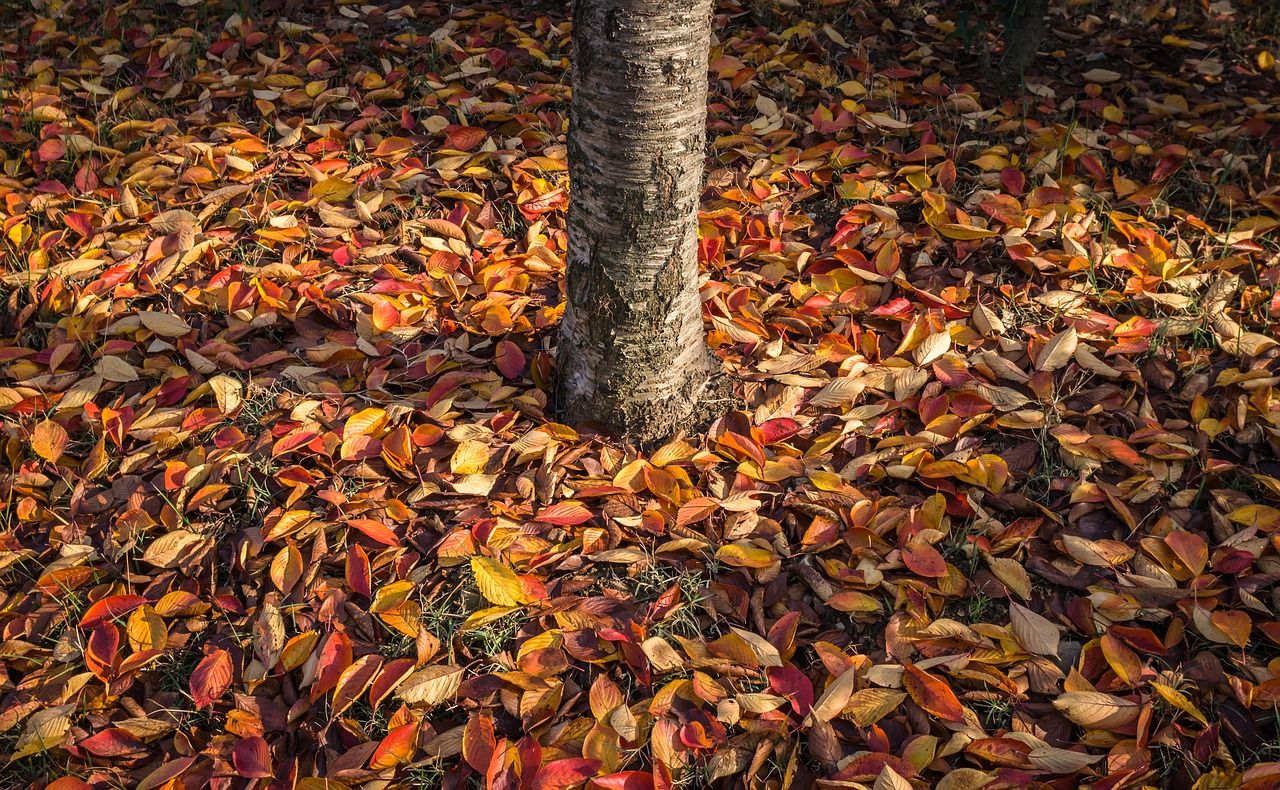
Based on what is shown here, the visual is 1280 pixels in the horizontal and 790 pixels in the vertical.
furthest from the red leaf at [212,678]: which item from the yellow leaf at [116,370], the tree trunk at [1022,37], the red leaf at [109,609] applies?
the tree trunk at [1022,37]

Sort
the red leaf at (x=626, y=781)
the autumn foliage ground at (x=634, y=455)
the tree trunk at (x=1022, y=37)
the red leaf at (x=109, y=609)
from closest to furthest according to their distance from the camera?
the red leaf at (x=626, y=781) → the autumn foliage ground at (x=634, y=455) → the red leaf at (x=109, y=609) → the tree trunk at (x=1022, y=37)

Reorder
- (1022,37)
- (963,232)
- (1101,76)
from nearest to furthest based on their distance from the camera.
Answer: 1. (963,232)
2. (1022,37)
3. (1101,76)

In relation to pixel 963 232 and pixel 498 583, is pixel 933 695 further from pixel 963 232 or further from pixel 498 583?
pixel 963 232

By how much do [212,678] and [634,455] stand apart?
96cm

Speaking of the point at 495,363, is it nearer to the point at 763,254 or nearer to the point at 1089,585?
the point at 763,254

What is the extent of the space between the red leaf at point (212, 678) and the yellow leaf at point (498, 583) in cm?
48

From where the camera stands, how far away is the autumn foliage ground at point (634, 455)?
155 cm

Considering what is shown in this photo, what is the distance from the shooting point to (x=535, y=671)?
1.60 meters

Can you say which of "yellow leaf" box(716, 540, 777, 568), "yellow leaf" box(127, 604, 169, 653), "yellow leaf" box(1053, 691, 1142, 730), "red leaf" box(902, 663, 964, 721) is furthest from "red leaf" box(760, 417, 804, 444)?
"yellow leaf" box(127, 604, 169, 653)

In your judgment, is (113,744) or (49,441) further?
(49,441)

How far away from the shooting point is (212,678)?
1.58 metres

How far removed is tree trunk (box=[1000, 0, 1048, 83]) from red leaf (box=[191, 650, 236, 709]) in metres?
3.05

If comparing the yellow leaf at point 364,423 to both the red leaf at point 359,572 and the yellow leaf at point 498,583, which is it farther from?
the yellow leaf at point 498,583

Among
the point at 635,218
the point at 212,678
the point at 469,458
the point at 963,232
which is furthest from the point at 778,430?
the point at 212,678
